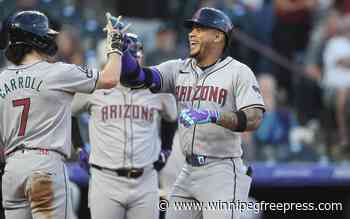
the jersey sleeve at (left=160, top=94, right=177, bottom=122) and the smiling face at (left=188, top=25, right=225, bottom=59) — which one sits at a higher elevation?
the smiling face at (left=188, top=25, right=225, bottom=59)

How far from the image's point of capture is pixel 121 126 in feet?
24.0

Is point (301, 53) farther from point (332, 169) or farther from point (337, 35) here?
point (332, 169)

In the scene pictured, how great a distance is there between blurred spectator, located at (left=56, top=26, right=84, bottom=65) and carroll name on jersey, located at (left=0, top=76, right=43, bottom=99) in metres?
4.48

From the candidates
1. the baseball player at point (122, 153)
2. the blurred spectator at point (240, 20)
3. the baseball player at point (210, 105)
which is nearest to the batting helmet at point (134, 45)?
the baseball player at point (122, 153)

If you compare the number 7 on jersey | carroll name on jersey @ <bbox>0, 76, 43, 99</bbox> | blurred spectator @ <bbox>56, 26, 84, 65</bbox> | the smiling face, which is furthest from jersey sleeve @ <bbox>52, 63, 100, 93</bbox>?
blurred spectator @ <bbox>56, 26, 84, 65</bbox>

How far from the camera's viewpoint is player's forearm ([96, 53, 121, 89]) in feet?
19.7

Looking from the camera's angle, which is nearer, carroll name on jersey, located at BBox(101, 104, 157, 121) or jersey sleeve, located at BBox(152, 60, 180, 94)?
jersey sleeve, located at BBox(152, 60, 180, 94)

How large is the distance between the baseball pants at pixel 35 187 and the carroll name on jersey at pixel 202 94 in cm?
97

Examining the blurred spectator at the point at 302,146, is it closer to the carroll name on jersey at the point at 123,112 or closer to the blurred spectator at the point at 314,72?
the blurred spectator at the point at 314,72

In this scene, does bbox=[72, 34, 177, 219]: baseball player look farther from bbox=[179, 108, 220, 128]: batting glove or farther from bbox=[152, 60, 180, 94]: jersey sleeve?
bbox=[179, 108, 220, 128]: batting glove

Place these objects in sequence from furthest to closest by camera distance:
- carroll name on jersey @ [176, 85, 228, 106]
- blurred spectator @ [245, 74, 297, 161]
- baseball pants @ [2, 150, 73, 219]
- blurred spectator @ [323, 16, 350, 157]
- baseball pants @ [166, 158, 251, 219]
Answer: blurred spectator @ [323, 16, 350, 157], blurred spectator @ [245, 74, 297, 161], carroll name on jersey @ [176, 85, 228, 106], baseball pants @ [166, 158, 251, 219], baseball pants @ [2, 150, 73, 219]

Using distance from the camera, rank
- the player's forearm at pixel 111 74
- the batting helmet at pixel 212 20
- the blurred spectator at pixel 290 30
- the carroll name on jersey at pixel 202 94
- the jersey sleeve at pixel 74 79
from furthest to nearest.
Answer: the blurred spectator at pixel 290 30, the batting helmet at pixel 212 20, the carroll name on jersey at pixel 202 94, the player's forearm at pixel 111 74, the jersey sleeve at pixel 74 79

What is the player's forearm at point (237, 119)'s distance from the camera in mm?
5918

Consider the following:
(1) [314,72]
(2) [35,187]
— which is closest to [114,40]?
(2) [35,187]
